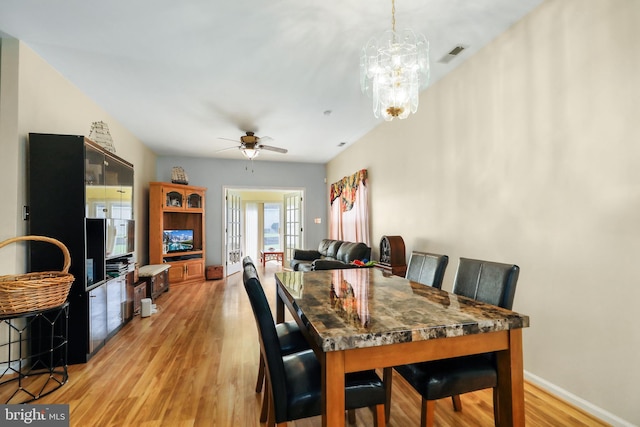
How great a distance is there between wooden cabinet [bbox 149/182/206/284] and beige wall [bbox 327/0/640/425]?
4951 millimetres

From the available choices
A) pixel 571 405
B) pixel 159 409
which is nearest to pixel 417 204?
pixel 571 405

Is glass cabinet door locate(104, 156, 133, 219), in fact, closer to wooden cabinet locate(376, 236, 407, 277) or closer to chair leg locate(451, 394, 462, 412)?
wooden cabinet locate(376, 236, 407, 277)

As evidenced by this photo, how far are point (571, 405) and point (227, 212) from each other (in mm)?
6274

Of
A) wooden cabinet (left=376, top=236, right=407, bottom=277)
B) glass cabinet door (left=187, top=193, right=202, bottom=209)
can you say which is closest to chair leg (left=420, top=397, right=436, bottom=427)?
wooden cabinet (left=376, top=236, right=407, bottom=277)

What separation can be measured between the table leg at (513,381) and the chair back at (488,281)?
30 centimetres

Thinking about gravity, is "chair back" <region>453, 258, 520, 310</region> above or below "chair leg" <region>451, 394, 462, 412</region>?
above

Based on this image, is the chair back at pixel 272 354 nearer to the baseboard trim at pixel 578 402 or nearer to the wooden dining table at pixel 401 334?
the wooden dining table at pixel 401 334

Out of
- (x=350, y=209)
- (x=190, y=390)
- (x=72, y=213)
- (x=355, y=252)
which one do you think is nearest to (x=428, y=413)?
(x=190, y=390)

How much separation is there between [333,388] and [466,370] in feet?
2.47

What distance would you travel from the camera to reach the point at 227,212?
678 cm

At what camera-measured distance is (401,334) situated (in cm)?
107

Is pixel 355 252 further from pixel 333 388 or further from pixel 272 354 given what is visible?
pixel 333 388

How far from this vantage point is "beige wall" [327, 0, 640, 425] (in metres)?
1.68

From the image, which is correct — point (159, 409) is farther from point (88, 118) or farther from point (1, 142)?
point (88, 118)
